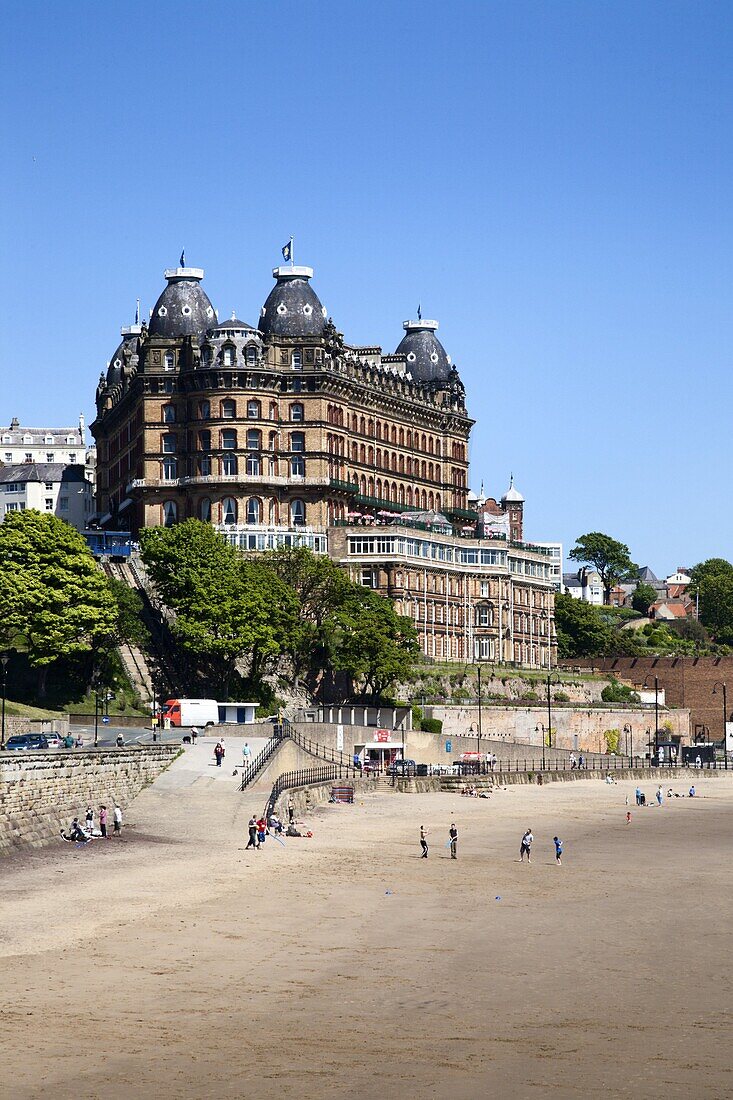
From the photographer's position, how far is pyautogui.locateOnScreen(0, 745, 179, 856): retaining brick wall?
73312mm

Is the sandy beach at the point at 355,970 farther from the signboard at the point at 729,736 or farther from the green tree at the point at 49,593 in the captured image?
the signboard at the point at 729,736

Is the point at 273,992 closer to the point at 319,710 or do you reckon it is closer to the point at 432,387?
the point at 319,710

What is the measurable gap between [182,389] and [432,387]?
3596 centimetres

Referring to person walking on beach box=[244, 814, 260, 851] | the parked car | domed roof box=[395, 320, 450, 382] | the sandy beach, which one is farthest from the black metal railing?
domed roof box=[395, 320, 450, 382]

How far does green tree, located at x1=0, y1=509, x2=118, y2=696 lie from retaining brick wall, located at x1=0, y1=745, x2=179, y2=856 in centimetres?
2810

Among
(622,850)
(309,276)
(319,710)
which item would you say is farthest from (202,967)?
(309,276)

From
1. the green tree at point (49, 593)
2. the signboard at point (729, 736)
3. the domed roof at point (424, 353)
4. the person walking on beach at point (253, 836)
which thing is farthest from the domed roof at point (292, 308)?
the person walking on beach at point (253, 836)

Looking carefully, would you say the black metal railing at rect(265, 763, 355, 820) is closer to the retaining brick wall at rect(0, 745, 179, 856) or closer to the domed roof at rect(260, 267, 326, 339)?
the retaining brick wall at rect(0, 745, 179, 856)

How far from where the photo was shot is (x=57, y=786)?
79.3 m

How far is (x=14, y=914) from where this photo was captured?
186 ft

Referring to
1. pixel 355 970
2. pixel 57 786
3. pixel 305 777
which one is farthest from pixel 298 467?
pixel 355 970

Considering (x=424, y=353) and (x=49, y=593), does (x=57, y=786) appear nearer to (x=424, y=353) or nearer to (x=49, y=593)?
(x=49, y=593)

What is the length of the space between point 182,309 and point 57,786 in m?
96.1

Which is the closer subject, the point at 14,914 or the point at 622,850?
the point at 14,914
